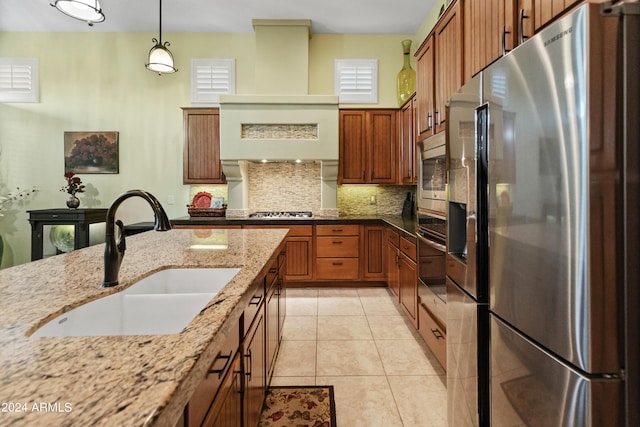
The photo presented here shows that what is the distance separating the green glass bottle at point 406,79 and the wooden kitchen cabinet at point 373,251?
1774mm

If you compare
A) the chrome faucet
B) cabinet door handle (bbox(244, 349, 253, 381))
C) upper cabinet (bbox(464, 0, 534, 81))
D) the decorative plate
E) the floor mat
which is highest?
upper cabinet (bbox(464, 0, 534, 81))

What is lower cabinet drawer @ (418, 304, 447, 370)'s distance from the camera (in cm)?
199

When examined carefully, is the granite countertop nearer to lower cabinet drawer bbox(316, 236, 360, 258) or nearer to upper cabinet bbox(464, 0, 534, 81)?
upper cabinet bbox(464, 0, 534, 81)

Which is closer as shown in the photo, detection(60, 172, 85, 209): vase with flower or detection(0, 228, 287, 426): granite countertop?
detection(0, 228, 287, 426): granite countertop

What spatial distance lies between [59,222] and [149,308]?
392cm

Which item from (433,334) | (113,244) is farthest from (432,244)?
(113,244)

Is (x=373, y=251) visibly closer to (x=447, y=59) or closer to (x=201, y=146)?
(x=447, y=59)

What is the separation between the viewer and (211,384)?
2.62 feet

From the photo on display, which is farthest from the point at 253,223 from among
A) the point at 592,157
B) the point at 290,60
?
the point at 592,157

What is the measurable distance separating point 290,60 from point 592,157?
4.02 meters

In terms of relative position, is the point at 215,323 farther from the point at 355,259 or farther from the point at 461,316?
the point at 355,259

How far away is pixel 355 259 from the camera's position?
4012mm

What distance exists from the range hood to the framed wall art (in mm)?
1898

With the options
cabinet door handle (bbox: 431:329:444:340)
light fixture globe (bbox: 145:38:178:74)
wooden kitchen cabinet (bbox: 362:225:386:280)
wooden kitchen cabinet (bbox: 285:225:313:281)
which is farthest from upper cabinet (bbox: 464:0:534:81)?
light fixture globe (bbox: 145:38:178:74)
